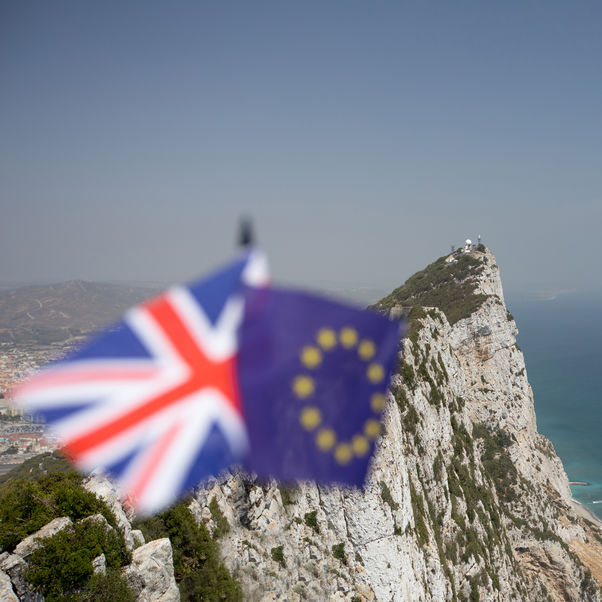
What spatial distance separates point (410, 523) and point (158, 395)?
16934 millimetres

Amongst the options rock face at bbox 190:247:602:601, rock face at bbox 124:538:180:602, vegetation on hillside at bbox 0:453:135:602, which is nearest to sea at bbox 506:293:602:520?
rock face at bbox 190:247:602:601

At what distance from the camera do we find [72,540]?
9.12 m

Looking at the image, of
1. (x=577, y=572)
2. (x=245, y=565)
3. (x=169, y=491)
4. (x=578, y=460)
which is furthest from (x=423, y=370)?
(x=578, y=460)

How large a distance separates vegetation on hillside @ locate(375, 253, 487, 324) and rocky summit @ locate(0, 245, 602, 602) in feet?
1.57

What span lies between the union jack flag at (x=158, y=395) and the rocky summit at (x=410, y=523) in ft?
18.5

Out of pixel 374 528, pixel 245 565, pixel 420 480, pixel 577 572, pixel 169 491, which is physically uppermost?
pixel 169 491

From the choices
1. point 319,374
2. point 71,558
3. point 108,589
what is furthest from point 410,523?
point 319,374

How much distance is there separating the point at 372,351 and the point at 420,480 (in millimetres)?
19428

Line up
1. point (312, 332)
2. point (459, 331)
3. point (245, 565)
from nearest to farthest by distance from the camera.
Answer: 1. point (312, 332)
2. point (245, 565)
3. point (459, 331)

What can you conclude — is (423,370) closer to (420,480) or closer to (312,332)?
(420,480)

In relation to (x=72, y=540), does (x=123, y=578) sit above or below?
below

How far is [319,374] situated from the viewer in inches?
254

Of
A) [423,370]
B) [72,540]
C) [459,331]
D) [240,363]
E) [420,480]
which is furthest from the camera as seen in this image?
[459,331]

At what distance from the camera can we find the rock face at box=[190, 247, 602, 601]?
1370 cm
